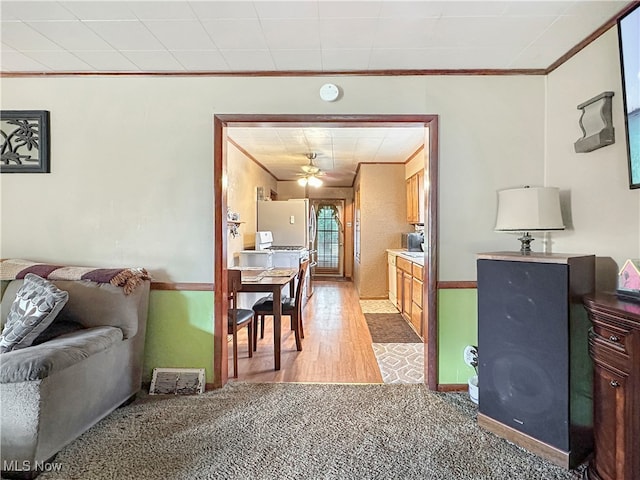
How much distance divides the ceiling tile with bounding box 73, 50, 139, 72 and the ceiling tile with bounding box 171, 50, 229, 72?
40 cm

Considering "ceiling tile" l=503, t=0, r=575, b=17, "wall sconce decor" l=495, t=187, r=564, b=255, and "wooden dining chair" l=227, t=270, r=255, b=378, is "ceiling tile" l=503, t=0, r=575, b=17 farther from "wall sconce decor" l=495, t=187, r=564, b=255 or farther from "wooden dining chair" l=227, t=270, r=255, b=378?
"wooden dining chair" l=227, t=270, r=255, b=378

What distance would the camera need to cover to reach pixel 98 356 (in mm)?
2107

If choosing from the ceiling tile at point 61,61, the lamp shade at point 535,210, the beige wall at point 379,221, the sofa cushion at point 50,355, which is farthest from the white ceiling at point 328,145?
the sofa cushion at point 50,355

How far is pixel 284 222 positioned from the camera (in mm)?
6570

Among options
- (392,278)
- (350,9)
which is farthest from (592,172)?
(392,278)

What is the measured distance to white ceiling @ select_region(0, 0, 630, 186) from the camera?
1.89 metres

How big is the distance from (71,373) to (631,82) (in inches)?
125

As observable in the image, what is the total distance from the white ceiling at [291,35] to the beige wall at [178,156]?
134 mm

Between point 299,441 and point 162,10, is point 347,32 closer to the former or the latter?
point 162,10

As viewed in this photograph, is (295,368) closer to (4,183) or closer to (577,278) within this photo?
(577,278)

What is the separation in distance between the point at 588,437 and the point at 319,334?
273 centimetres

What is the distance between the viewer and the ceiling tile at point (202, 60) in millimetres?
2377

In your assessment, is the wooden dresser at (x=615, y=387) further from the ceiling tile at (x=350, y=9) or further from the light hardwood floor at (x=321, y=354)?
the ceiling tile at (x=350, y=9)

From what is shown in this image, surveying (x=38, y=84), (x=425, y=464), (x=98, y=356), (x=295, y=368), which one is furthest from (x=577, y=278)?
(x=38, y=84)
